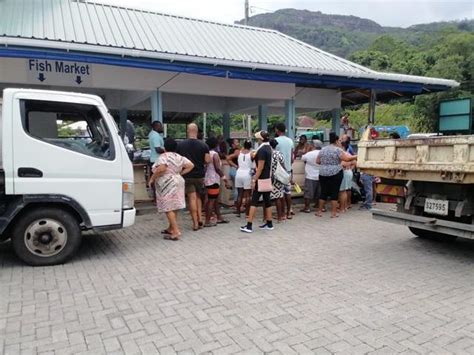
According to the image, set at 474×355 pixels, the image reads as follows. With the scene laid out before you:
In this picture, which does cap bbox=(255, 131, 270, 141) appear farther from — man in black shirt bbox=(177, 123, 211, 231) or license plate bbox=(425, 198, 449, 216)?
license plate bbox=(425, 198, 449, 216)

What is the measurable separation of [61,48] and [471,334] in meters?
7.00

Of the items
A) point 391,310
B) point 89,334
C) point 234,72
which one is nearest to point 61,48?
point 234,72

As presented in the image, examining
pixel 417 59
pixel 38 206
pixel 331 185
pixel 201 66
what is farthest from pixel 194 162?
pixel 417 59

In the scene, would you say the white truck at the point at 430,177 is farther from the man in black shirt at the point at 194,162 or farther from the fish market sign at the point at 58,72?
the fish market sign at the point at 58,72

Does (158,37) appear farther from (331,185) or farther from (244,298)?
(244,298)

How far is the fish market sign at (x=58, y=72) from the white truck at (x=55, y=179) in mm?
3235

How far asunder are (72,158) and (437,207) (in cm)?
484

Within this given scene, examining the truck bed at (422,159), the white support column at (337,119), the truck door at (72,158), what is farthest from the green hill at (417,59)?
the truck door at (72,158)

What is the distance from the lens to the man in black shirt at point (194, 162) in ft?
22.9

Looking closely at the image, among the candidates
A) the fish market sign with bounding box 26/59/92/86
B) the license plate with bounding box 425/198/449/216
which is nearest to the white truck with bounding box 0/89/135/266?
the fish market sign with bounding box 26/59/92/86

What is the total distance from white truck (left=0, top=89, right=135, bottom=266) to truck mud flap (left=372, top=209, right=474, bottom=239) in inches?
143

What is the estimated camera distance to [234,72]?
8.65 meters

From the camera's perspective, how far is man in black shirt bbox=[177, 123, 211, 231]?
22.9ft

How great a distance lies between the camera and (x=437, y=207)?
17.7 ft
